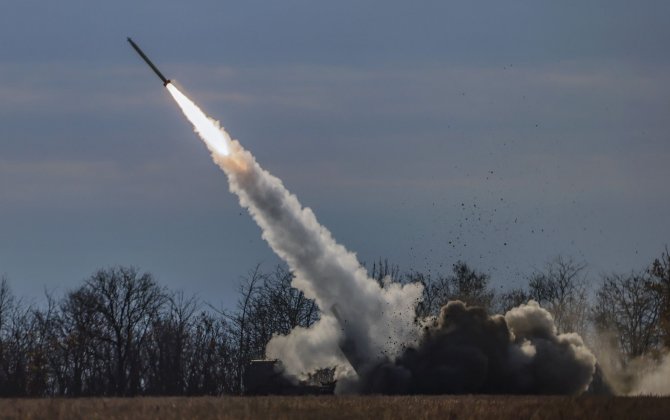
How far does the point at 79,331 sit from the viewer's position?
108 m

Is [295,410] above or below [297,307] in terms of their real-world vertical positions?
below

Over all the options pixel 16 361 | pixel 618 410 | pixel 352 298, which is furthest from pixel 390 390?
pixel 16 361

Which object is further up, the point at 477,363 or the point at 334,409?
the point at 477,363

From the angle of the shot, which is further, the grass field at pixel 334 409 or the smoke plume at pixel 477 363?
the smoke plume at pixel 477 363

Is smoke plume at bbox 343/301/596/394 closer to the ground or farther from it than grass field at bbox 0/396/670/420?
farther from it

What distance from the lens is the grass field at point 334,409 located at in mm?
48500

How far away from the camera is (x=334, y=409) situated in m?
51.3

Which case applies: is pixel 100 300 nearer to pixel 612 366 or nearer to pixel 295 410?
pixel 612 366

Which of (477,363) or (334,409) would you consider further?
(477,363)

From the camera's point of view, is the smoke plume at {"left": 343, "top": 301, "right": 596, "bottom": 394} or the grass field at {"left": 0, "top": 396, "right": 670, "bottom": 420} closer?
the grass field at {"left": 0, "top": 396, "right": 670, "bottom": 420}

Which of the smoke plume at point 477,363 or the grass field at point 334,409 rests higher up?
the smoke plume at point 477,363

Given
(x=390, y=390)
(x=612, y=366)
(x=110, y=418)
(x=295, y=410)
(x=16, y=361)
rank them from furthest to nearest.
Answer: (x=16, y=361) < (x=612, y=366) < (x=390, y=390) < (x=295, y=410) < (x=110, y=418)

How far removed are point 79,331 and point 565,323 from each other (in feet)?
102

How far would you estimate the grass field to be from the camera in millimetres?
48500
